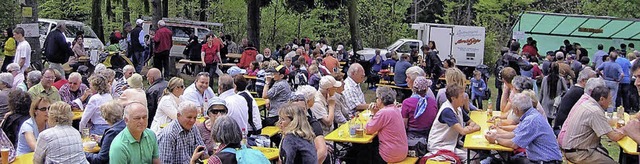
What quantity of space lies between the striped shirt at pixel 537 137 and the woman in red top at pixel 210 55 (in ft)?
32.5

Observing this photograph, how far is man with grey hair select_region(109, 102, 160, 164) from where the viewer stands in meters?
4.93

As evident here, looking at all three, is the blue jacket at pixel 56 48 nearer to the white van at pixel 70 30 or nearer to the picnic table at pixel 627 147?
the white van at pixel 70 30

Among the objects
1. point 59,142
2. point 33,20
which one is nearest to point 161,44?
point 33,20

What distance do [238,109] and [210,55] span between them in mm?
8464

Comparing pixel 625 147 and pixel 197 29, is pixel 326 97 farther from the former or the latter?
pixel 197 29

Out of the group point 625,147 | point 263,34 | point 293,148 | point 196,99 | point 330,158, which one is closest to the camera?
point 293,148

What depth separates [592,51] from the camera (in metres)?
23.7

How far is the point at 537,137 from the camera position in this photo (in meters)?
6.69

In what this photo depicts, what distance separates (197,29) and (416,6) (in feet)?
66.9

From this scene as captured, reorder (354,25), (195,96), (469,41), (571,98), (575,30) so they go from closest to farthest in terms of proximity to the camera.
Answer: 1. (195,96)
2. (571,98)
3. (575,30)
4. (469,41)
5. (354,25)

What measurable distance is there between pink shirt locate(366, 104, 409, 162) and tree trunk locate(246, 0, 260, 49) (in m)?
13.5

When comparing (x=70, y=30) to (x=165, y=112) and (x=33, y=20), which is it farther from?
(x=165, y=112)

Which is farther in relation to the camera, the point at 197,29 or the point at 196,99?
the point at 197,29

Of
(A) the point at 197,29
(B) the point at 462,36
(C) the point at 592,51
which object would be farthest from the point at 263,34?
(C) the point at 592,51
